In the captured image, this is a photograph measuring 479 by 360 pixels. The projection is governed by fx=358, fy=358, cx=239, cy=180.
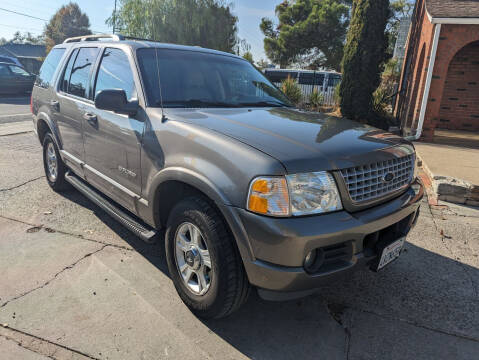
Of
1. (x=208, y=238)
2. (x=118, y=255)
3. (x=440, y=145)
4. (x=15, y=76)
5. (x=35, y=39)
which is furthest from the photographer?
(x=35, y=39)

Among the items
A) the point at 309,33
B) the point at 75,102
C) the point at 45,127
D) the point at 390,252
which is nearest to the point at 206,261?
the point at 390,252

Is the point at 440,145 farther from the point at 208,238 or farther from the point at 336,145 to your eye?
the point at 208,238

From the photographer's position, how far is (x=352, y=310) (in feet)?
8.74

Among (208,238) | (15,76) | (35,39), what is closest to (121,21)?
(15,76)

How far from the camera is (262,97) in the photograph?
11.4ft

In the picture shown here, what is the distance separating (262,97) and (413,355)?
7.95 ft

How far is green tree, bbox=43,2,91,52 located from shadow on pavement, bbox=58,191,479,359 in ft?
273

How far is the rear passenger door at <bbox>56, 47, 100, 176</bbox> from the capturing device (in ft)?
12.0

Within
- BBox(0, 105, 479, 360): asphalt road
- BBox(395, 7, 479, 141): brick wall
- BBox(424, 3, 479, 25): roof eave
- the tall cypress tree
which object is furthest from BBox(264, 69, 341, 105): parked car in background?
BBox(0, 105, 479, 360): asphalt road

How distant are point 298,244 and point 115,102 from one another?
5.64 ft

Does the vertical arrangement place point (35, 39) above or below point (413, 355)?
above

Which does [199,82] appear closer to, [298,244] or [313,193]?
[313,193]

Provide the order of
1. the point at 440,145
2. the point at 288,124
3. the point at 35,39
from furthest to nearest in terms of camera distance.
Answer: the point at 35,39 < the point at 440,145 < the point at 288,124

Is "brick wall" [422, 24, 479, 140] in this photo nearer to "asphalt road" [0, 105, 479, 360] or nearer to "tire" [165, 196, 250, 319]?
"asphalt road" [0, 105, 479, 360]
